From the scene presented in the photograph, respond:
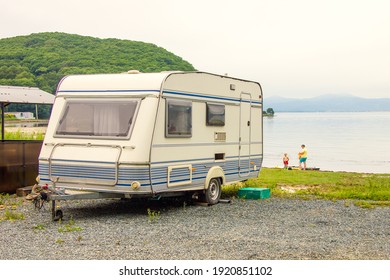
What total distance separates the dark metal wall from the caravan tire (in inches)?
184

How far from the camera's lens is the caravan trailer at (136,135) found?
9930mm

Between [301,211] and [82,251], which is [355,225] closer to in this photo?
[301,211]

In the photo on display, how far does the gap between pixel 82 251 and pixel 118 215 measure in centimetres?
300

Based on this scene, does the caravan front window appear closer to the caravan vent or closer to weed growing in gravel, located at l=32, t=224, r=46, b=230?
weed growing in gravel, located at l=32, t=224, r=46, b=230

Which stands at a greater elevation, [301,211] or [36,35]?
[36,35]

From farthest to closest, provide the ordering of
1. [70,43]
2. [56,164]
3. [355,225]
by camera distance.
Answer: [70,43] → [56,164] → [355,225]

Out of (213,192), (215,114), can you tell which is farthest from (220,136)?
(213,192)

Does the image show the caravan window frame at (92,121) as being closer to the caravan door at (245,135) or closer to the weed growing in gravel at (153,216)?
the weed growing in gravel at (153,216)

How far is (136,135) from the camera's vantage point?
9906mm

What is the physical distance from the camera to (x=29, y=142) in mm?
14117

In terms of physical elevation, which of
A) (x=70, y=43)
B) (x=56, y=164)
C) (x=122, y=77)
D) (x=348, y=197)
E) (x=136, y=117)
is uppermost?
(x=70, y=43)

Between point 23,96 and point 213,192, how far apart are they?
216 inches

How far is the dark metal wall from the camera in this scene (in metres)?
13.5

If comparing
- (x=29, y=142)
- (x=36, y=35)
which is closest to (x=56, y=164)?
(x=29, y=142)
